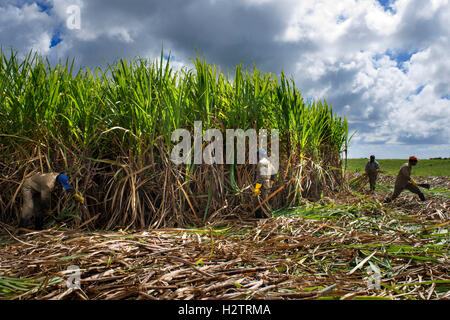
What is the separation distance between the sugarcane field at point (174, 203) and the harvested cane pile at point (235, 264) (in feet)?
0.04

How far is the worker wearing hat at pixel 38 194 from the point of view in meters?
3.02

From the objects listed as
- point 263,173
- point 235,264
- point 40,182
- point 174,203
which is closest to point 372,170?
point 263,173

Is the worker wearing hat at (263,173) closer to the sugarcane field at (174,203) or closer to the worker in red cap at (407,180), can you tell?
the sugarcane field at (174,203)

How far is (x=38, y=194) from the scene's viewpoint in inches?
123

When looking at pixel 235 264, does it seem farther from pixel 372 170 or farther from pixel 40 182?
pixel 372 170

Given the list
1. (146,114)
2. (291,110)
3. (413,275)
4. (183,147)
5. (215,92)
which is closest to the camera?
(413,275)

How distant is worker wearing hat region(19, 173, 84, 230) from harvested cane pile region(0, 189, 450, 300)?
33cm

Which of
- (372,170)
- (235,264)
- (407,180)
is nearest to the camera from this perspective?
(235,264)

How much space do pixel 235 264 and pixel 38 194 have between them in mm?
2674

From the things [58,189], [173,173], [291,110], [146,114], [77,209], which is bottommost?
[77,209]

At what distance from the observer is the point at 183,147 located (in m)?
3.27
